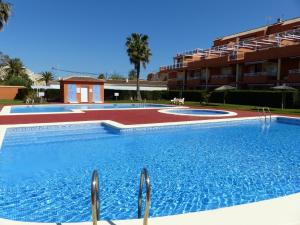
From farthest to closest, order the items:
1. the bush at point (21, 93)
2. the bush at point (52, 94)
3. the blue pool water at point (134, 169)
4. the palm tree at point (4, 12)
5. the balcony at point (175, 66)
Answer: the balcony at point (175, 66)
the bush at point (52, 94)
the bush at point (21, 93)
the palm tree at point (4, 12)
the blue pool water at point (134, 169)

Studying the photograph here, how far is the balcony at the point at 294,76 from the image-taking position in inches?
1254

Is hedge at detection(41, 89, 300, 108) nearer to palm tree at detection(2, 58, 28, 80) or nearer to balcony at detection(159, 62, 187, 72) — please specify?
balcony at detection(159, 62, 187, 72)

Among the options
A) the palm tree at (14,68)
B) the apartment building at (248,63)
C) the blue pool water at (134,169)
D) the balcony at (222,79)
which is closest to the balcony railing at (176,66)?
the apartment building at (248,63)

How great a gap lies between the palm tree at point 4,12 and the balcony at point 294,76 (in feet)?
98.0

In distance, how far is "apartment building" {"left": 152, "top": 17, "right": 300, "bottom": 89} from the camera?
34406 mm

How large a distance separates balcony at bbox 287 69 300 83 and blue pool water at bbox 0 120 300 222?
1935 cm

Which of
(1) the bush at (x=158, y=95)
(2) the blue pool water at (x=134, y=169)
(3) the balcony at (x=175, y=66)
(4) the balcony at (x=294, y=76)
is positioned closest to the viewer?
(2) the blue pool water at (x=134, y=169)

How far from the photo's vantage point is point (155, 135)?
1460 cm

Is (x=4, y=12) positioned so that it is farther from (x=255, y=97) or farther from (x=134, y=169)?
(x=255, y=97)

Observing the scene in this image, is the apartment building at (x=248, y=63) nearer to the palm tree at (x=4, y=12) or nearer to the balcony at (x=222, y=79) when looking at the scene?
the balcony at (x=222, y=79)

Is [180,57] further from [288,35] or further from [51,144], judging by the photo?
[51,144]

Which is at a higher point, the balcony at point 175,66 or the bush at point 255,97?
the balcony at point 175,66

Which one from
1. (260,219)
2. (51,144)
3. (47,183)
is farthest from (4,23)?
(260,219)

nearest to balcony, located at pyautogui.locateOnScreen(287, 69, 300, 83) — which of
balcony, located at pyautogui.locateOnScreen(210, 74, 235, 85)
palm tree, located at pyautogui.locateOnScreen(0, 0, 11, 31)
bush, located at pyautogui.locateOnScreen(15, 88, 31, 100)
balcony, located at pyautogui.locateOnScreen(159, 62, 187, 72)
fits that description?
balcony, located at pyautogui.locateOnScreen(210, 74, 235, 85)
